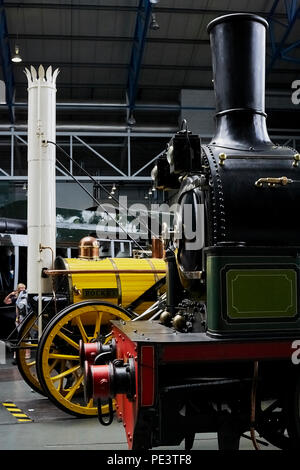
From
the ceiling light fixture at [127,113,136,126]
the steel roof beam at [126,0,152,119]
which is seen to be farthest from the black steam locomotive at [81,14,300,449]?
the ceiling light fixture at [127,113,136,126]

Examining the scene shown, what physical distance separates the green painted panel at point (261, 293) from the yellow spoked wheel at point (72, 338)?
2.37 metres

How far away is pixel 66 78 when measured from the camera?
15062 mm

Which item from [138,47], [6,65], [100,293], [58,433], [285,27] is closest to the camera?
[58,433]

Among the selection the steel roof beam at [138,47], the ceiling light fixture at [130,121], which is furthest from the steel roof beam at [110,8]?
the ceiling light fixture at [130,121]

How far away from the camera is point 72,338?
588cm

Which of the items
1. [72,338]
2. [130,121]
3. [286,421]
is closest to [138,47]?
[130,121]

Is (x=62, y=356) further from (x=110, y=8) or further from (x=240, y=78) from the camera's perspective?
(x=110, y=8)

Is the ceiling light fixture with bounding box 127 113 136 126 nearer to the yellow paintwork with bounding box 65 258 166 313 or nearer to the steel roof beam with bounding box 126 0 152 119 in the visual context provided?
the steel roof beam with bounding box 126 0 152 119

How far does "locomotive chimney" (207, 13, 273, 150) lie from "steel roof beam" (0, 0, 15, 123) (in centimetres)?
984

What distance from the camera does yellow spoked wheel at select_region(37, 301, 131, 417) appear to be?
541 cm

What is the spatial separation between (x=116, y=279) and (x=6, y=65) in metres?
9.07

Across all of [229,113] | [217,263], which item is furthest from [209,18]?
[217,263]

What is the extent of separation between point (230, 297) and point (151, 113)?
1391cm

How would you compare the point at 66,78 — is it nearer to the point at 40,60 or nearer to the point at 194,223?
the point at 40,60
